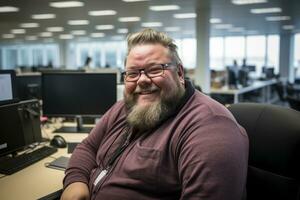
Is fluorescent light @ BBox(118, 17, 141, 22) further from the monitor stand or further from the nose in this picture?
the nose

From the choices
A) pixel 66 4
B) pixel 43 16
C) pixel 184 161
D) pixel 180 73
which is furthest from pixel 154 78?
pixel 43 16

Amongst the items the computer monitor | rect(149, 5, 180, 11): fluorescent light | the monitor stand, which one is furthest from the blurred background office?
the computer monitor

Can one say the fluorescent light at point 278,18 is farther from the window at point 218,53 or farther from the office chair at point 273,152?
the office chair at point 273,152

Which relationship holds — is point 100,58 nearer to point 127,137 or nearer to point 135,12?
point 135,12

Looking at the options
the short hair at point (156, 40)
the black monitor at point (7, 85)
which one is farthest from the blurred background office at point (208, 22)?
the short hair at point (156, 40)

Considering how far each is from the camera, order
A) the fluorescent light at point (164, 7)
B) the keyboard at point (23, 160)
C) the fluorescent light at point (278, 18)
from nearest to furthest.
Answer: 1. the keyboard at point (23, 160)
2. the fluorescent light at point (164, 7)
3. the fluorescent light at point (278, 18)

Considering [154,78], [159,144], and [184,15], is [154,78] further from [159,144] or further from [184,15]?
[184,15]

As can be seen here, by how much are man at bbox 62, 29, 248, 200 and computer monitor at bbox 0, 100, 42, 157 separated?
48 centimetres

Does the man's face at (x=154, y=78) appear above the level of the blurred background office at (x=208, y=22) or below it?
below

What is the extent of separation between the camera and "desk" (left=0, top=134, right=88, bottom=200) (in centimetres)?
151

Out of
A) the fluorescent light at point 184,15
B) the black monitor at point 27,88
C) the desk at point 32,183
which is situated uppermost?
the fluorescent light at point 184,15

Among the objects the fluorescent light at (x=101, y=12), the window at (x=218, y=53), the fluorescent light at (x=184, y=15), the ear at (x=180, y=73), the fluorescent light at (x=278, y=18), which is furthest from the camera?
the window at (x=218, y=53)

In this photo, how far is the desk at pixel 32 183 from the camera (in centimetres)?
151

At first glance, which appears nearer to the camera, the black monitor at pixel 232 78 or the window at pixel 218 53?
the black monitor at pixel 232 78
